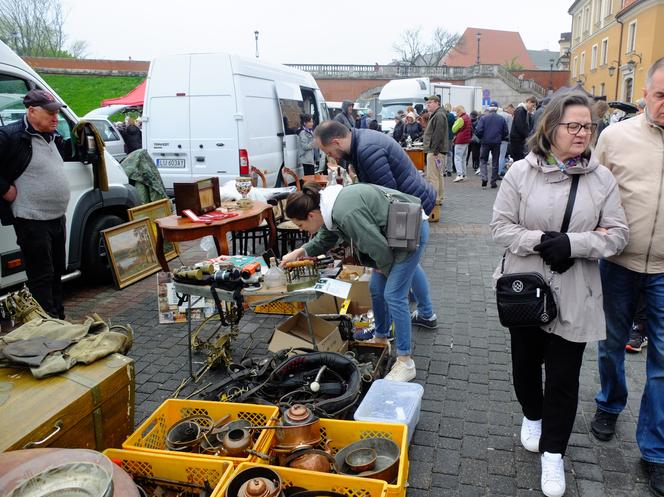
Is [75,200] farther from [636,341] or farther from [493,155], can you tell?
[493,155]

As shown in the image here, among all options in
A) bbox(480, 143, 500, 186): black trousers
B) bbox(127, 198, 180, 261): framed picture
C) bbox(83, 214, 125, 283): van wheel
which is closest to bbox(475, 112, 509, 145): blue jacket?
bbox(480, 143, 500, 186): black trousers

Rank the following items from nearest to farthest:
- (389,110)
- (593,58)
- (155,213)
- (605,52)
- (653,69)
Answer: (653,69)
(155,213)
(389,110)
(605,52)
(593,58)

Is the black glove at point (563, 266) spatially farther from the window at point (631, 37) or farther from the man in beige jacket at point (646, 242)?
the window at point (631, 37)

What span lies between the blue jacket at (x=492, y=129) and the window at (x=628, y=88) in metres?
26.0

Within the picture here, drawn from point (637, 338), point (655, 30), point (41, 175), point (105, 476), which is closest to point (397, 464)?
point (105, 476)

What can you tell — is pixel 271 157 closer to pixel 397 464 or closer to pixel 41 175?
pixel 41 175

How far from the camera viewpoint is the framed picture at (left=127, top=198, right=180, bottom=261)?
627 centimetres

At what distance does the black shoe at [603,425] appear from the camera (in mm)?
2941

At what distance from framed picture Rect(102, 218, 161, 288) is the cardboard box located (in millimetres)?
2729

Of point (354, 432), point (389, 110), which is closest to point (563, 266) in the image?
point (354, 432)

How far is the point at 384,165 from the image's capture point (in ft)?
13.4

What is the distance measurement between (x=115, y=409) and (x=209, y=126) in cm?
595

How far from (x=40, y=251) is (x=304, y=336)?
2.30m

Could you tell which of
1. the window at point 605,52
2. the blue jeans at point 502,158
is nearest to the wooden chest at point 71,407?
the blue jeans at point 502,158
